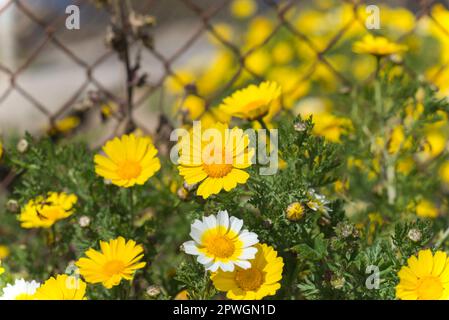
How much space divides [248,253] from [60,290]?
0.28 m

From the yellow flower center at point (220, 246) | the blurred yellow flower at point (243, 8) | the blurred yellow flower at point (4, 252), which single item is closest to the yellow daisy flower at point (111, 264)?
the yellow flower center at point (220, 246)

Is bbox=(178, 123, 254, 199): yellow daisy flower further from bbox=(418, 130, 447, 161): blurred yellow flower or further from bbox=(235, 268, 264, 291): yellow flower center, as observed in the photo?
bbox=(418, 130, 447, 161): blurred yellow flower

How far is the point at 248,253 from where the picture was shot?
1.17m

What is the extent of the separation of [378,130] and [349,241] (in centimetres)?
59

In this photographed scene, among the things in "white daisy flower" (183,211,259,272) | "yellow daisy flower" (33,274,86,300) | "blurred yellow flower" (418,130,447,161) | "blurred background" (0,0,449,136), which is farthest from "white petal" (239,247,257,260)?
"blurred yellow flower" (418,130,447,161)

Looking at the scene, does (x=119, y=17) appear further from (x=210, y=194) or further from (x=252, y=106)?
(x=210, y=194)

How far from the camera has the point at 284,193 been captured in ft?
4.06

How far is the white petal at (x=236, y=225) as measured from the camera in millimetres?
1201

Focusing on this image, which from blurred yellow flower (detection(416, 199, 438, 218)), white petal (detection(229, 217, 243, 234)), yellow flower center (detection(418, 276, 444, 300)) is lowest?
yellow flower center (detection(418, 276, 444, 300))

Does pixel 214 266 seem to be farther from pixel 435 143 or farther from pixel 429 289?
pixel 435 143

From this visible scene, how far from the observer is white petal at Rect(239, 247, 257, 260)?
3.80ft

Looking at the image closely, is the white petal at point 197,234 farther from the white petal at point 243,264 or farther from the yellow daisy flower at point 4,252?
the yellow daisy flower at point 4,252

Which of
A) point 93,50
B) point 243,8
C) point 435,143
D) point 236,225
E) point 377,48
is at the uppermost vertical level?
point 93,50

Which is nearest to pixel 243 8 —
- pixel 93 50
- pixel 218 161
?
pixel 93 50
